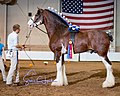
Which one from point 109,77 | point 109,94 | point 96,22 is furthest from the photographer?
point 96,22

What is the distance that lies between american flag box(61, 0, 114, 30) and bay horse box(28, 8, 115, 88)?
10655 millimetres

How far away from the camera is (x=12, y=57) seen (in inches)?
279

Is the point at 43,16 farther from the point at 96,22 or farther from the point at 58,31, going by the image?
the point at 96,22

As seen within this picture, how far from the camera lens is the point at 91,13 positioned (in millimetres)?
18234

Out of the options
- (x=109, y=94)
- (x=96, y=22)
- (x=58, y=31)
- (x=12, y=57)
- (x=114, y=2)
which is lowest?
(x=109, y=94)

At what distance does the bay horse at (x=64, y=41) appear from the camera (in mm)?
7086

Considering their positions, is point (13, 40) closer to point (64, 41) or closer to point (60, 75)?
point (64, 41)

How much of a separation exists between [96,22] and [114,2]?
1.85 metres

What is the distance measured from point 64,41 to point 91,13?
11.3m

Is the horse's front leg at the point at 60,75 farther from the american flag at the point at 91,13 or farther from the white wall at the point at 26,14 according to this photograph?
the white wall at the point at 26,14

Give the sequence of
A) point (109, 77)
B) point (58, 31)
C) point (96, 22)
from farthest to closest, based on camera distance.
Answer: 1. point (96, 22)
2. point (58, 31)
3. point (109, 77)

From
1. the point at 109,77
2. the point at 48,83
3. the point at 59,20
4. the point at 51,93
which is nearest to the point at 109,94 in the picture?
the point at 109,77

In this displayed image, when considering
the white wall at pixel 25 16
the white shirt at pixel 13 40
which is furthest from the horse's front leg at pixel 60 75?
the white wall at pixel 25 16

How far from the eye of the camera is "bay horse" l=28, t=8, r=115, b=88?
7.09 m
